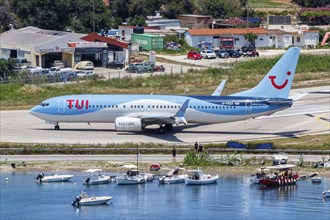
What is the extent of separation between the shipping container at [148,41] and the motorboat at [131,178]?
102 m

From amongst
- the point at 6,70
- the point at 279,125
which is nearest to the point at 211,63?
the point at 6,70

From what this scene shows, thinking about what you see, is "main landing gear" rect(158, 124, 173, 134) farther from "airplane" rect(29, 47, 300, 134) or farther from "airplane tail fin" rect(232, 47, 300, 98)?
"airplane tail fin" rect(232, 47, 300, 98)

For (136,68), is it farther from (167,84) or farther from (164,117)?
(164,117)

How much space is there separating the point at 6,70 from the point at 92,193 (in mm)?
70647

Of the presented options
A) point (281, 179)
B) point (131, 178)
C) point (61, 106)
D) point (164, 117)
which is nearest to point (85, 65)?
point (61, 106)

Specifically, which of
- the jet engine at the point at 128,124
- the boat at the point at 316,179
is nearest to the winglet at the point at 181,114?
the jet engine at the point at 128,124

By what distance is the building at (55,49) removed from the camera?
168 meters

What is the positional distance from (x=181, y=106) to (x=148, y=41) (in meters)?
87.3

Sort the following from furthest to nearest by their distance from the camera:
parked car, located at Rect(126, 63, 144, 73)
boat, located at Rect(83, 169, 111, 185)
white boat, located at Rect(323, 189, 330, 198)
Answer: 1. parked car, located at Rect(126, 63, 144, 73)
2. boat, located at Rect(83, 169, 111, 185)
3. white boat, located at Rect(323, 189, 330, 198)

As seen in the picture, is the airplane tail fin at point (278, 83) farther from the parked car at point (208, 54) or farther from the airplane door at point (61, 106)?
the parked car at point (208, 54)

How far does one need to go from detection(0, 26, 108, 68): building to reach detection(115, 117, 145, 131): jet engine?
6344 cm

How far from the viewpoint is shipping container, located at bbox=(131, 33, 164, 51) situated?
191m

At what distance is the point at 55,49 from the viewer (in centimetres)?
16775

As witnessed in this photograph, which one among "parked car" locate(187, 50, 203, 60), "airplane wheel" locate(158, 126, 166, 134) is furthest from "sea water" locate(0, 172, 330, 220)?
"parked car" locate(187, 50, 203, 60)
